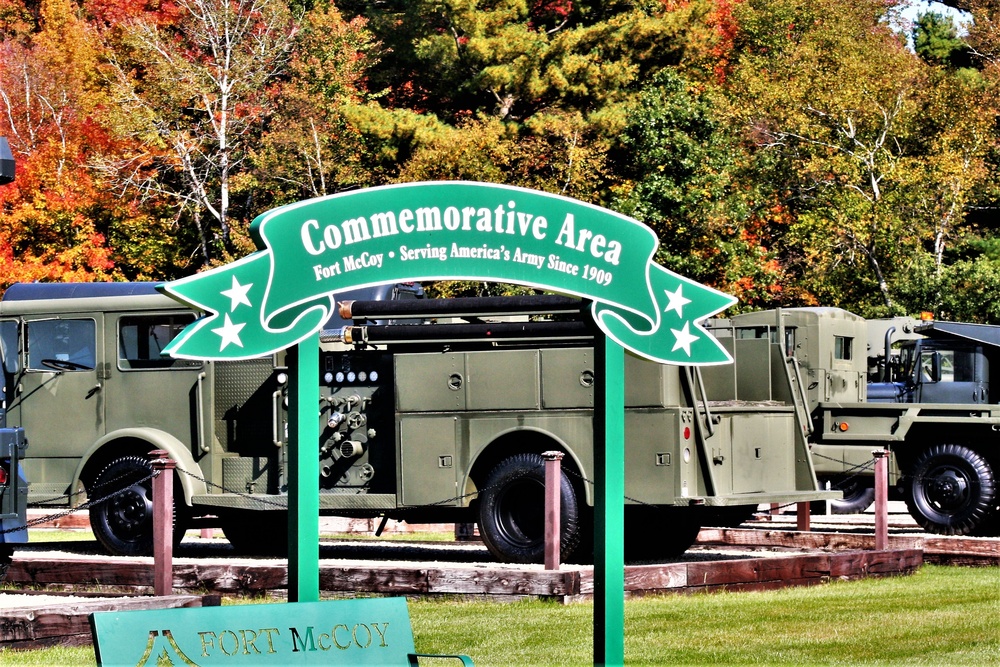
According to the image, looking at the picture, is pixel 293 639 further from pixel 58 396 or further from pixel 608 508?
pixel 58 396

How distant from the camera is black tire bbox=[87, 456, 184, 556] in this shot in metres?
15.5

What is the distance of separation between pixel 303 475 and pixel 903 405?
13.8 meters

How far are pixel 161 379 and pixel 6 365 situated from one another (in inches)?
63.5

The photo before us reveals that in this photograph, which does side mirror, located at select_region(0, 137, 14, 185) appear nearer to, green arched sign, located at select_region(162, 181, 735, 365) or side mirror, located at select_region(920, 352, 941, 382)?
green arched sign, located at select_region(162, 181, 735, 365)

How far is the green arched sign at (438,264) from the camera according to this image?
7594mm

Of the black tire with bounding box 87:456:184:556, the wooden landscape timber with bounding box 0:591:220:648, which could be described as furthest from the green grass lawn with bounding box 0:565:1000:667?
the black tire with bounding box 87:456:184:556

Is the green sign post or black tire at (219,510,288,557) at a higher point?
the green sign post

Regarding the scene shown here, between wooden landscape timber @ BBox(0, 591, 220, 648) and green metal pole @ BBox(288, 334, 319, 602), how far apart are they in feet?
8.15

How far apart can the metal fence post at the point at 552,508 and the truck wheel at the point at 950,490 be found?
8313 mm

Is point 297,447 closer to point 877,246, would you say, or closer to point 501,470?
point 501,470

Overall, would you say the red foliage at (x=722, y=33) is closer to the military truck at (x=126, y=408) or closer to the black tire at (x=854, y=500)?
the black tire at (x=854, y=500)

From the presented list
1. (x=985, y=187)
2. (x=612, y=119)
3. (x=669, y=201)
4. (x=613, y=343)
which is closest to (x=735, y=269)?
(x=669, y=201)

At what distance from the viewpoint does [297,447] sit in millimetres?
7863

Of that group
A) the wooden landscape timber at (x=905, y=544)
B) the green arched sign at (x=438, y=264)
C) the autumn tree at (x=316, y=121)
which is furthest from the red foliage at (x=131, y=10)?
the green arched sign at (x=438, y=264)
